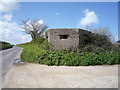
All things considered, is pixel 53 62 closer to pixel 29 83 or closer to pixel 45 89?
pixel 29 83

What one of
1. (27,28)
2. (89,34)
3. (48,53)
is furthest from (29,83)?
(27,28)

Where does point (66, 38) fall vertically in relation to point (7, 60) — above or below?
above

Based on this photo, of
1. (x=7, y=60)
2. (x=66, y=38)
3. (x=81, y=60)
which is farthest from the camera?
(x=7, y=60)

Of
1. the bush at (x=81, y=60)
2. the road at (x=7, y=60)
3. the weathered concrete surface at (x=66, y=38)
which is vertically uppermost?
the weathered concrete surface at (x=66, y=38)

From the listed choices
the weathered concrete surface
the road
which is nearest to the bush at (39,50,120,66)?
the weathered concrete surface

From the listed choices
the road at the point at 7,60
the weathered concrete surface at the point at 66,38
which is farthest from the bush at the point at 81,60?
the road at the point at 7,60

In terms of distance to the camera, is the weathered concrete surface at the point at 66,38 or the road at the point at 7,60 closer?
the road at the point at 7,60

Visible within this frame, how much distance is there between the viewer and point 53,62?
9.48 metres

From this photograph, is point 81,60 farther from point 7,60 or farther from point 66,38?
point 7,60

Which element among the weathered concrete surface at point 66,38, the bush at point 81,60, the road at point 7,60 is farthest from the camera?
the weathered concrete surface at point 66,38

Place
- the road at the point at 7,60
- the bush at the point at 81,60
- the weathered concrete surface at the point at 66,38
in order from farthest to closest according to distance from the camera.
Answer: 1. the weathered concrete surface at the point at 66,38
2. the road at the point at 7,60
3. the bush at the point at 81,60

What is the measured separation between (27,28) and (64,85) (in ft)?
111

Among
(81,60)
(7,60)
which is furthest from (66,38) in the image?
(7,60)

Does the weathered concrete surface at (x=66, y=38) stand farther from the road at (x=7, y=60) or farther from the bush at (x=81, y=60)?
the road at (x=7, y=60)
